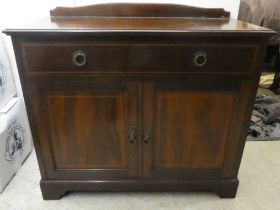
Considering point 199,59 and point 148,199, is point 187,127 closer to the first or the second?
point 199,59

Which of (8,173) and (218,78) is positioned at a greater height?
(218,78)

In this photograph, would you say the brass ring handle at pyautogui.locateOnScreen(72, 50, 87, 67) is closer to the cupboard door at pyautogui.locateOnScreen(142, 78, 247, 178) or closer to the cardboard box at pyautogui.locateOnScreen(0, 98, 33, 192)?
the cupboard door at pyautogui.locateOnScreen(142, 78, 247, 178)

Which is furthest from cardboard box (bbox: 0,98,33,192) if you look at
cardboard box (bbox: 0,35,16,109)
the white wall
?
the white wall

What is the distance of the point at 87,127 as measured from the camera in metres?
0.96

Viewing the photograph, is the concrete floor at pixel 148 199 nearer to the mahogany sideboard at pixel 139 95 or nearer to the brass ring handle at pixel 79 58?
the mahogany sideboard at pixel 139 95

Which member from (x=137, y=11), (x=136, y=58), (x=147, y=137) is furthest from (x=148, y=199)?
(x=137, y=11)

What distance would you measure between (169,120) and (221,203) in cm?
48

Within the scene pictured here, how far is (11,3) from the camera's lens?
1187 mm

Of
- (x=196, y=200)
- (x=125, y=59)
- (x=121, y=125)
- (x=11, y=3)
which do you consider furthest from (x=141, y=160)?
(x=11, y=3)

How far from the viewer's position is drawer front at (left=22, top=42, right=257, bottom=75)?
0.82 meters

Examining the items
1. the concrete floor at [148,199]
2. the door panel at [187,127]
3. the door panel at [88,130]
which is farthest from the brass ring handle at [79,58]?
the concrete floor at [148,199]

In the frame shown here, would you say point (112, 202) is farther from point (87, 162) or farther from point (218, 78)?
point (218, 78)

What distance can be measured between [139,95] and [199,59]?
0.80ft

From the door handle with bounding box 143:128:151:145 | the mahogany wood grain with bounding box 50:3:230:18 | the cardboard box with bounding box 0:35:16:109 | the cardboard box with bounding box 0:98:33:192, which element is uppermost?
the mahogany wood grain with bounding box 50:3:230:18
